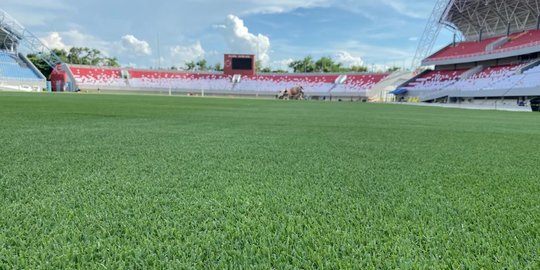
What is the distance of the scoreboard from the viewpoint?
6072 centimetres

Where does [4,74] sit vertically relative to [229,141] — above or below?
Result: above

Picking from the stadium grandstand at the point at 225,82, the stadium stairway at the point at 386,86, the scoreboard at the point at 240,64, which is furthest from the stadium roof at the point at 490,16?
the scoreboard at the point at 240,64

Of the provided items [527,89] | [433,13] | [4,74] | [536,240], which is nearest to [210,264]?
[536,240]

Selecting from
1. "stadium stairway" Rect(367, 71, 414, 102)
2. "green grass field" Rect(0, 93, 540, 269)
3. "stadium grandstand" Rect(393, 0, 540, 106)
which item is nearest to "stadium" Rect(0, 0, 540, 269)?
"green grass field" Rect(0, 93, 540, 269)

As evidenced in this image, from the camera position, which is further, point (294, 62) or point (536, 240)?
point (294, 62)

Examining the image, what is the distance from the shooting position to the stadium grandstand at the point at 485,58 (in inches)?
1252

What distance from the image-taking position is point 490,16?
42719 mm

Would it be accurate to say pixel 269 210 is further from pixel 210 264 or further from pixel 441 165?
pixel 441 165

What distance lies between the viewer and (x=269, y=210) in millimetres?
1625

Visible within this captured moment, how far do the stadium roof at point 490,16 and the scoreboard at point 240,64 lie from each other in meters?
32.7

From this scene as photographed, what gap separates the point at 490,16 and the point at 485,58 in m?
8.66

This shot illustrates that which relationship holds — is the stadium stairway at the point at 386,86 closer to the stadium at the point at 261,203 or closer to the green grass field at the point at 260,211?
the stadium at the point at 261,203

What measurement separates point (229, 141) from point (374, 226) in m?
2.81

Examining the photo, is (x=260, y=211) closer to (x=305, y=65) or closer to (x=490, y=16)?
(x=490, y=16)
